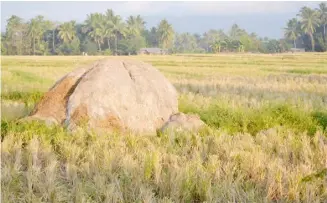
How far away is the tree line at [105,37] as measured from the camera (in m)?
67.9

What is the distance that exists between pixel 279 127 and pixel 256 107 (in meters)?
1.77

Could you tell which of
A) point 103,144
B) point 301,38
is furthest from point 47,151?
point 301,38

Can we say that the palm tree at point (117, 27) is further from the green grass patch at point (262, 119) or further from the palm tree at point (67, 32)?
the green grass patch at point (262, 119)

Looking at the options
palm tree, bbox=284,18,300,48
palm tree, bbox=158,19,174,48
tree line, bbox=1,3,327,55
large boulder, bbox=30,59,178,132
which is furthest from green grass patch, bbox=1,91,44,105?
palm tree, bbox=284,18,300,48

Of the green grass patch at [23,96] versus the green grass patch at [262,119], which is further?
the green grass patch at [23,96]

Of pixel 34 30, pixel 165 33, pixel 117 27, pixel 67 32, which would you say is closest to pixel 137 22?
pixel 165 33

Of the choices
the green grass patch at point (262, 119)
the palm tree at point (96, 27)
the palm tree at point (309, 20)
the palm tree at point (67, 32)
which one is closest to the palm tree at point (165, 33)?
the palm tree at point (96, 27)

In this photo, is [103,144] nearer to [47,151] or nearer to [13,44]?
[47,151]

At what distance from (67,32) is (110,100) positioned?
65.8 metres

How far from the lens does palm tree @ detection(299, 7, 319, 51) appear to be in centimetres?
7351

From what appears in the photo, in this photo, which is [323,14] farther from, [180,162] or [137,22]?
[180,162]

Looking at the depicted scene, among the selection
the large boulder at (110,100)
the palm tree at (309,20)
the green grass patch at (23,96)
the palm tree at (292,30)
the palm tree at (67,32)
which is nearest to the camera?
the large boulder at (110,100)

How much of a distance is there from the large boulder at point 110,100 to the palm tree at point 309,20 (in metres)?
69.5

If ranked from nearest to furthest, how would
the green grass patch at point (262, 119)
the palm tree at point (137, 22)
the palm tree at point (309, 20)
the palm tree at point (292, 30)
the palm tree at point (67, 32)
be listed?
the green grass patch at point (262, 119) < the palm tree at point (67, 32) < the palm tree at point (309, 20) < the palm tree at point (292, 30) < the palm tree at point (137, 22)
